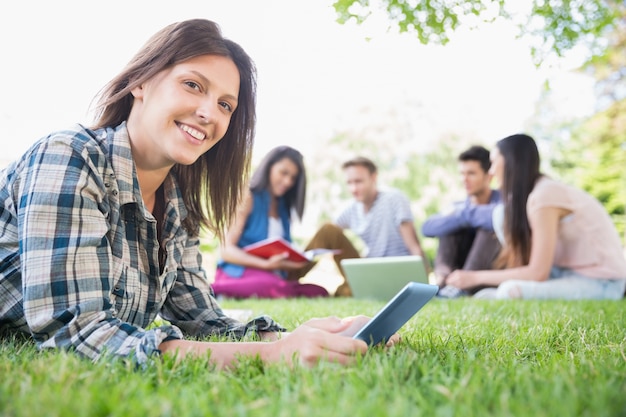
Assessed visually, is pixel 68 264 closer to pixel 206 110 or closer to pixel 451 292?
pixel 206 110

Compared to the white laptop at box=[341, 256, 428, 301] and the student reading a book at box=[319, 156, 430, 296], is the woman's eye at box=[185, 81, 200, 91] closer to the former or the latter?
the white laptop at box=[341, 256, 428, 301]

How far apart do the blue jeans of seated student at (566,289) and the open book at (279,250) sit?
1644 mm

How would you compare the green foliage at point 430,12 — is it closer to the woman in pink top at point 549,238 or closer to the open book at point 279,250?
the woman in pink top at point 549,238

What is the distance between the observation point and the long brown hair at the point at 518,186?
4809 mm

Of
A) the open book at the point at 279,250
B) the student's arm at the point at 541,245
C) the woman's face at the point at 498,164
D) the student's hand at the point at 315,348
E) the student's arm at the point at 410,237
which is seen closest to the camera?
the student's hand at the point at 315,348

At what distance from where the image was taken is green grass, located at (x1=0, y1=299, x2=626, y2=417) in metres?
0.97

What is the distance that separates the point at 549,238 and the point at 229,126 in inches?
126

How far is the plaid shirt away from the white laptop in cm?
264

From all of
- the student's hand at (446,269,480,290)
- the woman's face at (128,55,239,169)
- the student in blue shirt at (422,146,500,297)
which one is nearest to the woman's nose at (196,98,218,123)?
the woman's face at (128,55,239,169)

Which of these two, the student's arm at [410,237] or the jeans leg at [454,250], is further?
the student's arm at [410,237]

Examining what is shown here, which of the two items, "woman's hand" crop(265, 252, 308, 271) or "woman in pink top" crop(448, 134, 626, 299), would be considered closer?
"woman in pink top" crop(448, 134, 626, 299)

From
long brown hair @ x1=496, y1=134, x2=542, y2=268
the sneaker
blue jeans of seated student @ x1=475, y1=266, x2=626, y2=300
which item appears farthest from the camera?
the sneaker

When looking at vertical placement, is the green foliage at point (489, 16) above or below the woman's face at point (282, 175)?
above

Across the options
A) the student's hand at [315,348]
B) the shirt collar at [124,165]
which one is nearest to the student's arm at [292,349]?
the student's hand at [315,348]
